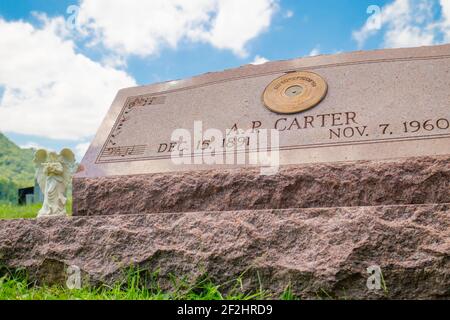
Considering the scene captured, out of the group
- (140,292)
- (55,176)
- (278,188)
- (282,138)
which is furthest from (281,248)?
(55,176)

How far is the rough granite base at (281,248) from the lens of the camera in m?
2.53

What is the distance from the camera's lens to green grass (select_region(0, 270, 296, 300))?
106 inches

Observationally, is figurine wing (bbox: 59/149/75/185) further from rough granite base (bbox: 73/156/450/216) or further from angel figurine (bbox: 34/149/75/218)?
rough granite base (bbox: 73/156/450/216)

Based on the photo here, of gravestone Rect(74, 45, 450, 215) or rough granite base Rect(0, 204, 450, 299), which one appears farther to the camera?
gravestone Rect(74, 45, 450, 215)

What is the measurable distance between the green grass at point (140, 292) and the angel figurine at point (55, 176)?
2.27 meters

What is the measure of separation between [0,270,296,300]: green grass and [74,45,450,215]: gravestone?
696 mm

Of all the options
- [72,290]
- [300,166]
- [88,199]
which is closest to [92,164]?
[88,199]

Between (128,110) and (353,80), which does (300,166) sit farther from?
(128,110)

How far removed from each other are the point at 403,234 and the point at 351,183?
62 centimetres

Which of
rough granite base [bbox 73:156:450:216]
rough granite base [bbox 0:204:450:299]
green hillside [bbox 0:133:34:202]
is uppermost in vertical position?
green hillside [bbox 0:133:34:202]

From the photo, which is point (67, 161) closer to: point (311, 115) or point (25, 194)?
point (311, 115)

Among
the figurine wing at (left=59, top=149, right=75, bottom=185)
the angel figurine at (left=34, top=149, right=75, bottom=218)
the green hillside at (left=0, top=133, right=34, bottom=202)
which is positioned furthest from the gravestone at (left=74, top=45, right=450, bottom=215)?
the green hillside at (left=0, top=133, right=34, bottom=202)

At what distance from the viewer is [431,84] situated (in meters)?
3.46

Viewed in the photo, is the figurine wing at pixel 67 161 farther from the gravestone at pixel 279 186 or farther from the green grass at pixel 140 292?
the green grass at pixel 140 292
